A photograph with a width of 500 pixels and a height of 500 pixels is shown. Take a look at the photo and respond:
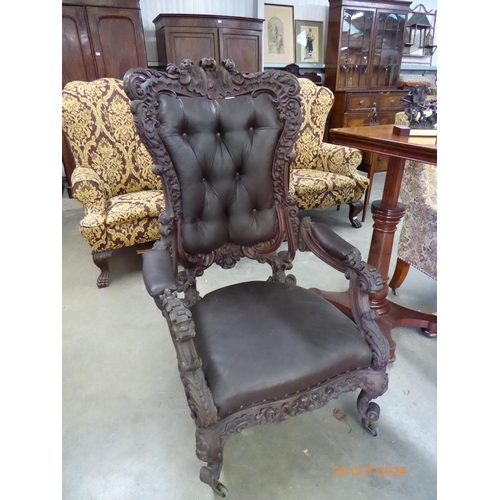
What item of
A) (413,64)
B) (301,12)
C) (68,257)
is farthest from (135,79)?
(413,64)

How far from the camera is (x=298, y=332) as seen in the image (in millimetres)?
1028

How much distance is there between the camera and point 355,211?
300 cm

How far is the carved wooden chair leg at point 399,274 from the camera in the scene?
1.98 meters

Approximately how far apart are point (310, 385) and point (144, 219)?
1.64 meters

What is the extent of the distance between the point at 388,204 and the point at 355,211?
4.84ft

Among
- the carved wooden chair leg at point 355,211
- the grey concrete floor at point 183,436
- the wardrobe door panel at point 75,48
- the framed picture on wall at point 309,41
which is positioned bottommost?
the grey concrete floor at point 183,436

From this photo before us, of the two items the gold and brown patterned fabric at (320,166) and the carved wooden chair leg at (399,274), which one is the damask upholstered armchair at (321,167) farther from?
the carved wooden chair leg at (399,274)

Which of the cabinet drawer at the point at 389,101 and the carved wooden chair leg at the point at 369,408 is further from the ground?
the cabinet drawer at the point at 389,101

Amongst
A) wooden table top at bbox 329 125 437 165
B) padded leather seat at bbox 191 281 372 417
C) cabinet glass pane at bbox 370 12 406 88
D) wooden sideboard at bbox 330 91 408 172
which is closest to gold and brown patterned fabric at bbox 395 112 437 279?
wooden table top at bbox 329 125 437 165

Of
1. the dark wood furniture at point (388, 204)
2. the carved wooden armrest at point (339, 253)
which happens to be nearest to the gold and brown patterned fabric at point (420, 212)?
the dark wood furniture at point (388, 204)

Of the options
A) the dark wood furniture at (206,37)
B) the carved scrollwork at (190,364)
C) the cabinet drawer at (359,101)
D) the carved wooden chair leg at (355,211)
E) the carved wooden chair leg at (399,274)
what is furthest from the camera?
the cabinet drawer at (359,101)

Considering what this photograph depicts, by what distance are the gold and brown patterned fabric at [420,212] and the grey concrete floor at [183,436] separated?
1.30 feet

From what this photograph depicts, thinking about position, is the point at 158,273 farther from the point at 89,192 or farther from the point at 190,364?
the point at 89,192

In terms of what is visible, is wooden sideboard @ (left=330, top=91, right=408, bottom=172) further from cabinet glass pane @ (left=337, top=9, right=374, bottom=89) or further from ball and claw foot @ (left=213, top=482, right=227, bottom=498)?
ball and claw foot @ (left=213, top=482, right=227, bottom=498)
